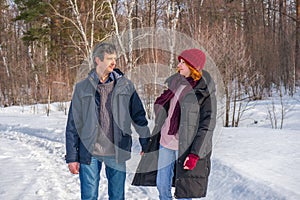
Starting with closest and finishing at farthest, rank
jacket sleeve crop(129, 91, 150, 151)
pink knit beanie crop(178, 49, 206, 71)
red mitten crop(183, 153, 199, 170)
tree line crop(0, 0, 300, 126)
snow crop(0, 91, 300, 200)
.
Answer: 1. red mitten crop(183, 153, 199, 170)
2. pink knit beanie crop(178, 49, 206, 71)
3. jacket sleeve crop(129, 91, 150, 151)
4. snow crop(0, 91, 300, 200)
5. tree line crop(0, 0, 300, 126)

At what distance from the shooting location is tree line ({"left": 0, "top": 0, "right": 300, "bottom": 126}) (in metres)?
11.2

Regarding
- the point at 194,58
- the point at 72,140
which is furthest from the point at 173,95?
the point at 72,140

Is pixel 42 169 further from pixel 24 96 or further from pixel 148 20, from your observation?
A: pixel 24 96

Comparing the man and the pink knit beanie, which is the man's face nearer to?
the man

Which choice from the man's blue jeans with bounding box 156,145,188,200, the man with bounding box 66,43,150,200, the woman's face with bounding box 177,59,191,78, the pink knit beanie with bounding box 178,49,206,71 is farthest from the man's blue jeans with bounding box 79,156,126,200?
the pink knit beanie with bounding box 178,49,206,71

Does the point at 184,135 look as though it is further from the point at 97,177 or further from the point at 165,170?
the point at 97,177

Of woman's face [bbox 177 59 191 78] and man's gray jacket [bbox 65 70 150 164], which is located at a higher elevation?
woman's face [bbox 177 59 191 78]

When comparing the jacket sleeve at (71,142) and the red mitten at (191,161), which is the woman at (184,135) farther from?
the jacket sleeve at (71,142)

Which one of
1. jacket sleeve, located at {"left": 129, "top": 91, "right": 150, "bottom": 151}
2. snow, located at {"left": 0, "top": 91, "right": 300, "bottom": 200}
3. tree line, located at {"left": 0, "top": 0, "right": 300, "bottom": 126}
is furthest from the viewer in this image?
tree line, located at {"left": 0, "top": 0, "right": 300, "bottom": 126}

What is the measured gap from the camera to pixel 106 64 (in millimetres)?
2861

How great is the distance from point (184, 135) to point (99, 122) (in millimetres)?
723

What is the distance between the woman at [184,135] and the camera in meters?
2.74

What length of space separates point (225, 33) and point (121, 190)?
846 centimetres

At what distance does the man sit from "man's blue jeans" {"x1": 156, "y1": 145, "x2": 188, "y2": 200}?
315 millimetres
